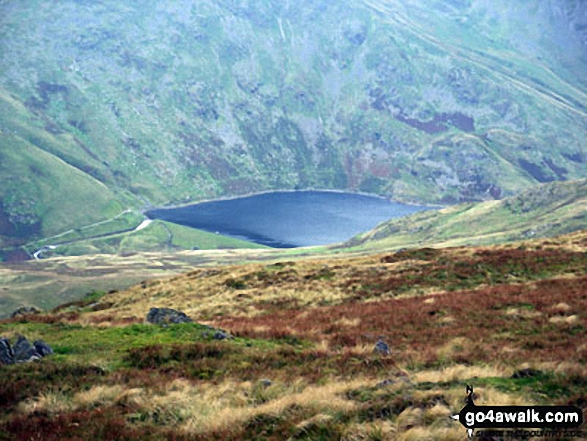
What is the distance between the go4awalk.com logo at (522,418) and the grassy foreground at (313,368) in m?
0.39

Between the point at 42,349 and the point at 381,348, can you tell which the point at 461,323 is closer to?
the point at 381,348

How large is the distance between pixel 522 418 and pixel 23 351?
1675cm

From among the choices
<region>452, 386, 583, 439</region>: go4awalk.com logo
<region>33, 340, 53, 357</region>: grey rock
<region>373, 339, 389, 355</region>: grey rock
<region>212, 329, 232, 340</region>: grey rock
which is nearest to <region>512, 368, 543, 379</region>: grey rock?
<region>452, 386, 583, 439</region>: go4awalk.com logo

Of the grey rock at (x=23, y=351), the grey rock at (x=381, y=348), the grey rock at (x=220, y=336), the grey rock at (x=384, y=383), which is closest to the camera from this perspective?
the grey rock at (x=384, y=383)

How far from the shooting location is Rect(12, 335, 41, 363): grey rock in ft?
61.8

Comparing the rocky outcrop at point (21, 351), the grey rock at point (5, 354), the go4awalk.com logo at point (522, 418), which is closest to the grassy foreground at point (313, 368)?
the go4awalk.com logo at point (522, 418)

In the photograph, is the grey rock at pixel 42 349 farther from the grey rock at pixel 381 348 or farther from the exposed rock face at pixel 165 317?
the grey rock at pixel 381 348

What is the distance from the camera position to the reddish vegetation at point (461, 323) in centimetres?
1948

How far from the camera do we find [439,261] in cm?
4688

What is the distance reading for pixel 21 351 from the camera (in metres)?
19.1

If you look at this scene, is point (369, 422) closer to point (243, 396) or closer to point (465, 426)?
point (465, 426)

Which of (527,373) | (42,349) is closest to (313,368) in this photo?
(527,373)

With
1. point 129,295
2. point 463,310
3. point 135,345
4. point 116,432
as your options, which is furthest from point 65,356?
point 129,295

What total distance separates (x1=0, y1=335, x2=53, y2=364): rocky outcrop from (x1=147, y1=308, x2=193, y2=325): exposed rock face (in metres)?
7.60
